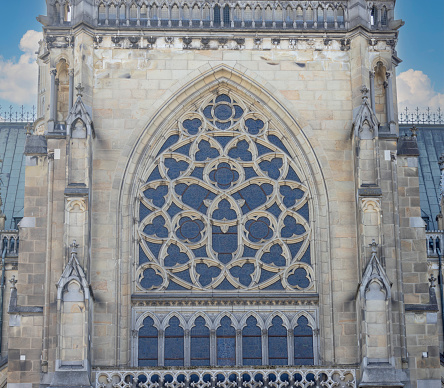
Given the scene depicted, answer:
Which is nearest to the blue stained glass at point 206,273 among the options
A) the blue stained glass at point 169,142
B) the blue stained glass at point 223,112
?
the blue stained glass at point 169,142

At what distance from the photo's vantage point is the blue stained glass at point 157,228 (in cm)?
2989

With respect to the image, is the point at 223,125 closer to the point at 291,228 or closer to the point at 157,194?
the point at 157,194

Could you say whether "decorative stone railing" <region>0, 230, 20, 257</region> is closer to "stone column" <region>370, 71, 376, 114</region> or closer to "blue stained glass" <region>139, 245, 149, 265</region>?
"blue stained glass" <region>139, 245, 149, 265</region>

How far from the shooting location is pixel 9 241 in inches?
1457

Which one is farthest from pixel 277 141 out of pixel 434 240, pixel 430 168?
pixel 430 168

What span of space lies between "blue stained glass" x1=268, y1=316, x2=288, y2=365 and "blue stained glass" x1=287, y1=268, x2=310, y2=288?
0.96 metres

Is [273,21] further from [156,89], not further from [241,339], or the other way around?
[241,339]

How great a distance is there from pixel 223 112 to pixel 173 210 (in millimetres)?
2968

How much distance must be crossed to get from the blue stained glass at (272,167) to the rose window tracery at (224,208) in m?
0.03

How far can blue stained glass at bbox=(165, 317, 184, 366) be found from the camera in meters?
29.0

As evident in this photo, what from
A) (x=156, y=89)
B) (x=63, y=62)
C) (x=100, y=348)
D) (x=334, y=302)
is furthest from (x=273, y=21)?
(x=100, y=348)

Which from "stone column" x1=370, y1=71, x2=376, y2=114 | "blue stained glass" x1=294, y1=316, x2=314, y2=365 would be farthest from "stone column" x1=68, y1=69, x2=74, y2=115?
"blue stained glass" x1=294, y1=316, x2=314, y2=365

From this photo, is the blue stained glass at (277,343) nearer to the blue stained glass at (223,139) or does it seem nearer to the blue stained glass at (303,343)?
the blue stained glass at (303,343)

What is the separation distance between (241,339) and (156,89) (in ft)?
22.0
